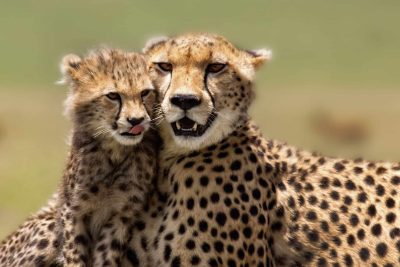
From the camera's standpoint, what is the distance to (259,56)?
19.4 feet

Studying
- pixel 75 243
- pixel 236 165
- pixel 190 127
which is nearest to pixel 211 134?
pixel 190 127

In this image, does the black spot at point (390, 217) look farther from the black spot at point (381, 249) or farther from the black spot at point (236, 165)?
the black spot at point (236, 165)

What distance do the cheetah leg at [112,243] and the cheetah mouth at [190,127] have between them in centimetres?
42

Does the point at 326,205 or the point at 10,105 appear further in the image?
the point at 10,105

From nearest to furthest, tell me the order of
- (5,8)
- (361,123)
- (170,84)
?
(170,84)
(361,123)
(5,8)

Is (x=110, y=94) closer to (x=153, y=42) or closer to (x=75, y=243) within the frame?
(x=153, y=42)

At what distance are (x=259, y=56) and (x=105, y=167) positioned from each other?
0.70 m

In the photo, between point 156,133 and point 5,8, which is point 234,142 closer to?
point 156,133

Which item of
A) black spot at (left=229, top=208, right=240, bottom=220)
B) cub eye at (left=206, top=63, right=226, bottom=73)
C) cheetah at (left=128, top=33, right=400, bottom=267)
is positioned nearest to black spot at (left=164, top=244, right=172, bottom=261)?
cheetah at (left=128, top=33, right=400, bottom=267)

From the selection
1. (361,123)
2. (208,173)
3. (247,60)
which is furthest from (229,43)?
(361,123)

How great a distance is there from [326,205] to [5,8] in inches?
746

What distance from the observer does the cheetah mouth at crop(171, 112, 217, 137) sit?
554cm

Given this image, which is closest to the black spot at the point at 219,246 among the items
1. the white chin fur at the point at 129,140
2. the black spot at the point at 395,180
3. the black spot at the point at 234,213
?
the black spot at the point at 234,213

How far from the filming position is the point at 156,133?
577 centimetres
